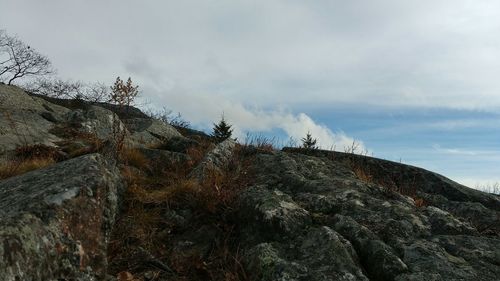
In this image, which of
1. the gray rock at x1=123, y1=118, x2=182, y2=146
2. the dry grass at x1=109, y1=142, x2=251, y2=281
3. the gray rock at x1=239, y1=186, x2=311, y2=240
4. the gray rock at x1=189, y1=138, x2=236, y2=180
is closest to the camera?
the dry grass at x1=109, y1=142, x2=251, y2=281

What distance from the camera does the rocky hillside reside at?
3.91m

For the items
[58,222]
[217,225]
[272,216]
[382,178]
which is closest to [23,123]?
[217,225]

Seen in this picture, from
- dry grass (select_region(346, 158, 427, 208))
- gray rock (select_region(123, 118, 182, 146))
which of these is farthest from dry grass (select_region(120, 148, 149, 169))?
dry grass (select_region(346, 158, 427, 208))

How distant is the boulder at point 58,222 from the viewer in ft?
10.9

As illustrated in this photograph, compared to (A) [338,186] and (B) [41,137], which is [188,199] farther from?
(B) [41,137]

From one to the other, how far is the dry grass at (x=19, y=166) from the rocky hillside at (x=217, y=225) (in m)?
0.03

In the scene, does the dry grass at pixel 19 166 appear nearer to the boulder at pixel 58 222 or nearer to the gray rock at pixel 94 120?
the boulder at pixel 58 222

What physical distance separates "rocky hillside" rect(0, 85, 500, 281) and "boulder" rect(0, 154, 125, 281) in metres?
0.01

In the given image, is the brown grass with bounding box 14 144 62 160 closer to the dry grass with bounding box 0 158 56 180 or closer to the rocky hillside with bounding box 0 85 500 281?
the rocky hillside with bounding box 0 85 500 281

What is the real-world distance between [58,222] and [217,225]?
2121mm

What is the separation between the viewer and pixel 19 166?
22.5 ft

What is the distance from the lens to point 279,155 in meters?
8.31

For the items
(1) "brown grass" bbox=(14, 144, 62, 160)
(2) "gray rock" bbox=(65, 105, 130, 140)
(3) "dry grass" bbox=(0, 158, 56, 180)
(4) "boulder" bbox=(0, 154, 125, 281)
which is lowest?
(4) "boulder" bbox=(0, 154, 125, 281)

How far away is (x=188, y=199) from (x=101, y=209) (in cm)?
165
